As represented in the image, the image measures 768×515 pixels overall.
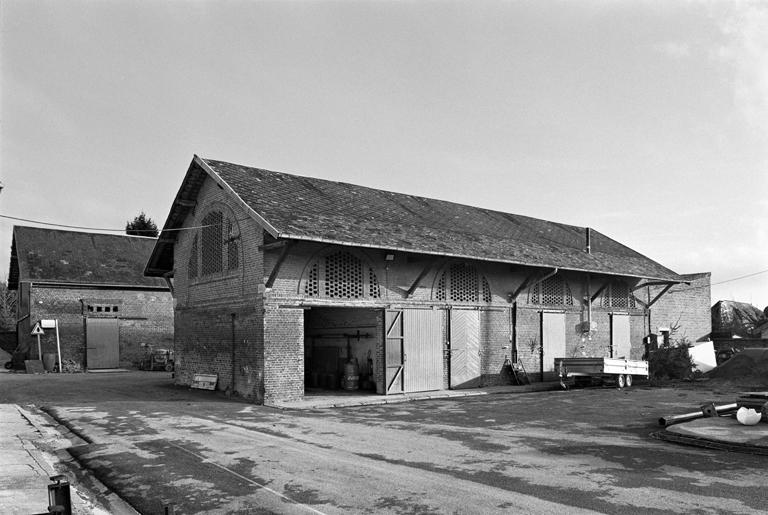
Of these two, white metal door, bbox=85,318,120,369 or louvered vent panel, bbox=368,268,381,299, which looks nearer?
louvered vent panel, bbox=368,268,381,299

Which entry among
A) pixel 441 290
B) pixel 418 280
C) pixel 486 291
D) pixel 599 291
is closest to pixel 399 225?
pixel 418 280

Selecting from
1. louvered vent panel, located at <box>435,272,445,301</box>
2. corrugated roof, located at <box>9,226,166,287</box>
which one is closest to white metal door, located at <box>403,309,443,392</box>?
louvered vent panel, located at <box>435,272,445,301</box>

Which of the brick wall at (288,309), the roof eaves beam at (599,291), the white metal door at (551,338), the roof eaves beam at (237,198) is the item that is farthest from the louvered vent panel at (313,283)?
the roof eaves beam at (599,291)

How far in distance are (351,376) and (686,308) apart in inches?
778

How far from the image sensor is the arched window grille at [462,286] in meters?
20.7

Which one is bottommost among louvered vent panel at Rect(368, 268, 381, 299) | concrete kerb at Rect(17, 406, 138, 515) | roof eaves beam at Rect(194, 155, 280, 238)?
concrete kerb at Rect(17, 406, 138, 515)

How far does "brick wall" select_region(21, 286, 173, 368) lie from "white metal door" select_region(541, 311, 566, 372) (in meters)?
19.8

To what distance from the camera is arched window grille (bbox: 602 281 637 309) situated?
26.4m

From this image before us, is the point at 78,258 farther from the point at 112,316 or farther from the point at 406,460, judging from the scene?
the point at 406,460

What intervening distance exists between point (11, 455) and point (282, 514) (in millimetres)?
5643

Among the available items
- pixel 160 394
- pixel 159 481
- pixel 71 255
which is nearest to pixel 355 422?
pixel 159 481

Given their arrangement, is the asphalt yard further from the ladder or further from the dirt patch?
the dirt patch

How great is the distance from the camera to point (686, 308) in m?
32.0

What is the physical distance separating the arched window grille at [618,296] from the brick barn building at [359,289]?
15 cm
